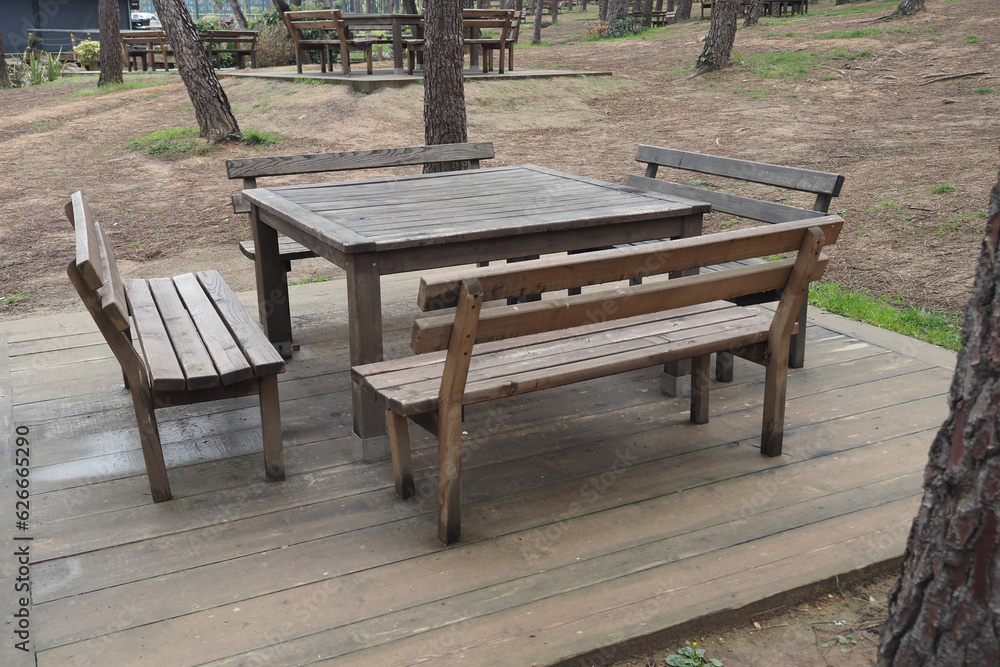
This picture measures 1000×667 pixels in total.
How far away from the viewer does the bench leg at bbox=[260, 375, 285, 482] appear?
2861mm

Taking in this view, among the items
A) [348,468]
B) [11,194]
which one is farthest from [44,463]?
[11,194]

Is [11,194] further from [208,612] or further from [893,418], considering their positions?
[893,418]

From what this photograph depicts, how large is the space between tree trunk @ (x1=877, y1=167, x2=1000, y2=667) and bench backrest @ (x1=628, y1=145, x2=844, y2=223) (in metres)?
2.16

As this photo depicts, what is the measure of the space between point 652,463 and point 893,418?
3.57 feet

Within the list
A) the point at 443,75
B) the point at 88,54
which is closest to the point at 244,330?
the point at 443,75

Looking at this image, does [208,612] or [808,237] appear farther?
[808,237]

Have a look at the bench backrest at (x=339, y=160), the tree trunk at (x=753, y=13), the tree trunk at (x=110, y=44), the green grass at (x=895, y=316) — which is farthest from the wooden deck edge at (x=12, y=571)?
the tree trunk at (x=753, y=13)

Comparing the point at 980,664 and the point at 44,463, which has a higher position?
the point at 980,664

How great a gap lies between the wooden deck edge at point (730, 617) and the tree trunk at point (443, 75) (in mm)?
4516

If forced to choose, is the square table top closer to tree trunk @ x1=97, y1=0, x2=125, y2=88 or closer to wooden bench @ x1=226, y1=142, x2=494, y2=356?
A: wooden bench @ x1=226, y1=142, x2=494, y2=356

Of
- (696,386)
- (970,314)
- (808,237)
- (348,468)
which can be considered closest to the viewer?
(970,314)

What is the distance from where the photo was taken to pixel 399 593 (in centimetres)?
235

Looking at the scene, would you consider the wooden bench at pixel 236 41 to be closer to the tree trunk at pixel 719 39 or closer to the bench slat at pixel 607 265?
the tree trunk at pixel 719 39

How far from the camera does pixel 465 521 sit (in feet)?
8.95
